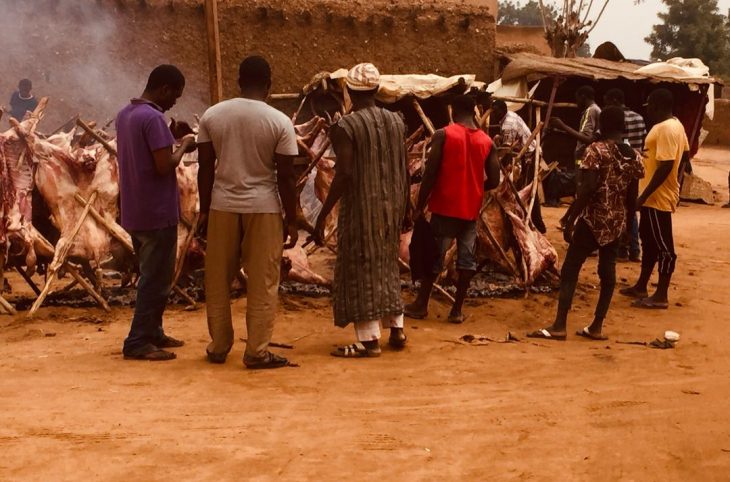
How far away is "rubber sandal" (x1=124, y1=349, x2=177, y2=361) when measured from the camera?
219 inches

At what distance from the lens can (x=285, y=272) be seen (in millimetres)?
7359

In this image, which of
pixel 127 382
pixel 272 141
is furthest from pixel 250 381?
pixel 272 141

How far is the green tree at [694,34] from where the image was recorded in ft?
126

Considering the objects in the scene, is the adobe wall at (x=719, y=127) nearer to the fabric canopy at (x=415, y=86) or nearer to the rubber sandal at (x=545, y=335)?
the fabric canopy at (x=415, y=86)

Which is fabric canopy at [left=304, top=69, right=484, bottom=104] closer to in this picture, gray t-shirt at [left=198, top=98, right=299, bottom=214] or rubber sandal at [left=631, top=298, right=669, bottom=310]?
rubber sandal at [left=631, top=298, right=669, bottom=310]

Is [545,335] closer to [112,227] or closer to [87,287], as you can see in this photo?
[112,227]

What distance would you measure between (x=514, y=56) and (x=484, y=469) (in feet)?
42.3

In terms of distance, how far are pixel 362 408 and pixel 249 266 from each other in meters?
1.19

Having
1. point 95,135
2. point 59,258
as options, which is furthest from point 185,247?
point 95,135

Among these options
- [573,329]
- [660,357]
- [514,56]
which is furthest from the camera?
[514,56]

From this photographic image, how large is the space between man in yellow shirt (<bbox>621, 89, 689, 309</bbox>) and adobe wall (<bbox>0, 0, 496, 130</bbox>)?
8.66m

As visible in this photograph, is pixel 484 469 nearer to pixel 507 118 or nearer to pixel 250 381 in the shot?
pixel 250 381

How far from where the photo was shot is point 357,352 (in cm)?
582

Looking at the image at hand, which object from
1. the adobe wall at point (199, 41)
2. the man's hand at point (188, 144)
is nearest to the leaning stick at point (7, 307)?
the man's hand at point (188, 144)
